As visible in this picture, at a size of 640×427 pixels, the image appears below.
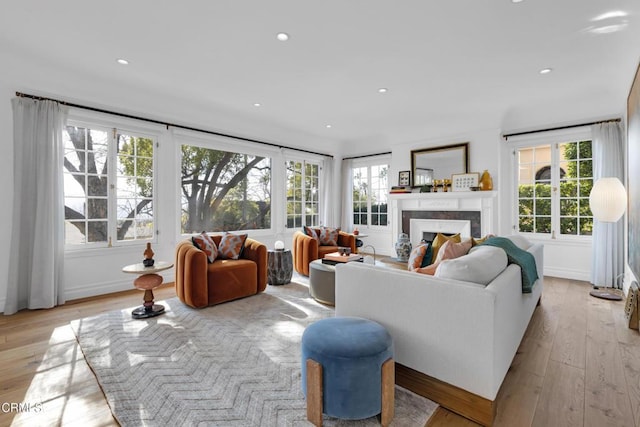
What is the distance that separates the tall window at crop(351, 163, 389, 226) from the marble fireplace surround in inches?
14.7

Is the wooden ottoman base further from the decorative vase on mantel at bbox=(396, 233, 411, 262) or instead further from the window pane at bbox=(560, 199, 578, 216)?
the window pane at bbox=(560, 199, 578, 216)

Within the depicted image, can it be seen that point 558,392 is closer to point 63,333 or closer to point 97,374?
point 97,374

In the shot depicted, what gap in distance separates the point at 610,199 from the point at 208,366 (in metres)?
4.74

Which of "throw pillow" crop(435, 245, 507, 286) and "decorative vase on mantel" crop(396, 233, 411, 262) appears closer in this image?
"throw pillow" crop(435, 245, 507, 286)

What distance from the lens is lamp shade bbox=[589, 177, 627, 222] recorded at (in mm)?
3600

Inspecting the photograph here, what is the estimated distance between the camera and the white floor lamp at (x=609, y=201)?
360cm

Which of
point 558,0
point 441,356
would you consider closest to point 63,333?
point 441,356

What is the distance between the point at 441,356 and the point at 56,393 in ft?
7.61

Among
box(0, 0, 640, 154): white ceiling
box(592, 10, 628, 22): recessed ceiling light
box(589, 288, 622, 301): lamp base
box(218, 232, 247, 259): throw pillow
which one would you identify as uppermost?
box(0, 0, 640, 154): white ceiling

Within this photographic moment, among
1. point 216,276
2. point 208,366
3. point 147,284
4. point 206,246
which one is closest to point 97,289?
point 147,284

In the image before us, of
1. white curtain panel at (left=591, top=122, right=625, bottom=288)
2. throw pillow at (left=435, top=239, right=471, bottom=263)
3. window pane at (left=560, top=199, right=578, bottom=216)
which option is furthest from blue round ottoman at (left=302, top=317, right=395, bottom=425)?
window pane at (left=560, top=199, right=578, bottom=216)

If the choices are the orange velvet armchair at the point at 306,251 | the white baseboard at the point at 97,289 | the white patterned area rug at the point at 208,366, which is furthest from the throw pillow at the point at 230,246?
the white baseboard at the point at 97,289

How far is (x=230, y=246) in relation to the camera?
151 inches

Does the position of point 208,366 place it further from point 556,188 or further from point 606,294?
point 556,188
